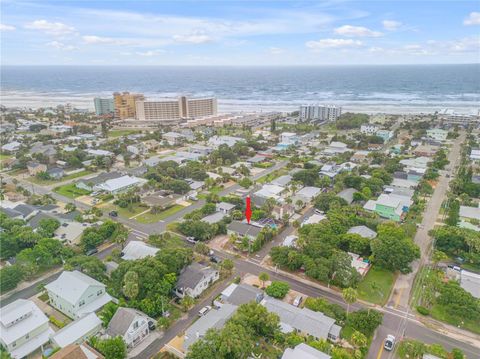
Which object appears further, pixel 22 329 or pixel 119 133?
pixel 119 133

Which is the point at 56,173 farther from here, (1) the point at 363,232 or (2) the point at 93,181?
(1) the point at 363,232

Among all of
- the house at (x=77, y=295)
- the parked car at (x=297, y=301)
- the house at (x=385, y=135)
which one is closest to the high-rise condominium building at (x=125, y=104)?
the house at (x=385, y=135)

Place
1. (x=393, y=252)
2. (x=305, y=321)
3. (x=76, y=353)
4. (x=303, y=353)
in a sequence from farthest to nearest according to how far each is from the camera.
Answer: (x=393, y=252), (x=305, y=321), (x=303, y=353), (x=76, y=353)

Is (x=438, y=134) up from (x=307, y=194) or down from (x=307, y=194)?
up

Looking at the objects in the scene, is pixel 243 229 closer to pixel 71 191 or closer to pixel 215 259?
pixel 215 259

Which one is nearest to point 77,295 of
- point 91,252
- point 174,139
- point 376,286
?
point 91,252

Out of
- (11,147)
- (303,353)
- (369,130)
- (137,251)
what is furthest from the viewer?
(369,130)

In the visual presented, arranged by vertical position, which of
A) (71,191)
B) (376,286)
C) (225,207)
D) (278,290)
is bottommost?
(376,286)

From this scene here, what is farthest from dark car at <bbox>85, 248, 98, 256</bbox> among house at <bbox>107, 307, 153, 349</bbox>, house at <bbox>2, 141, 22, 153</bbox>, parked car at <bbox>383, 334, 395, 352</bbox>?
house at <bbox>2, 141, 22, 153</bbox>
